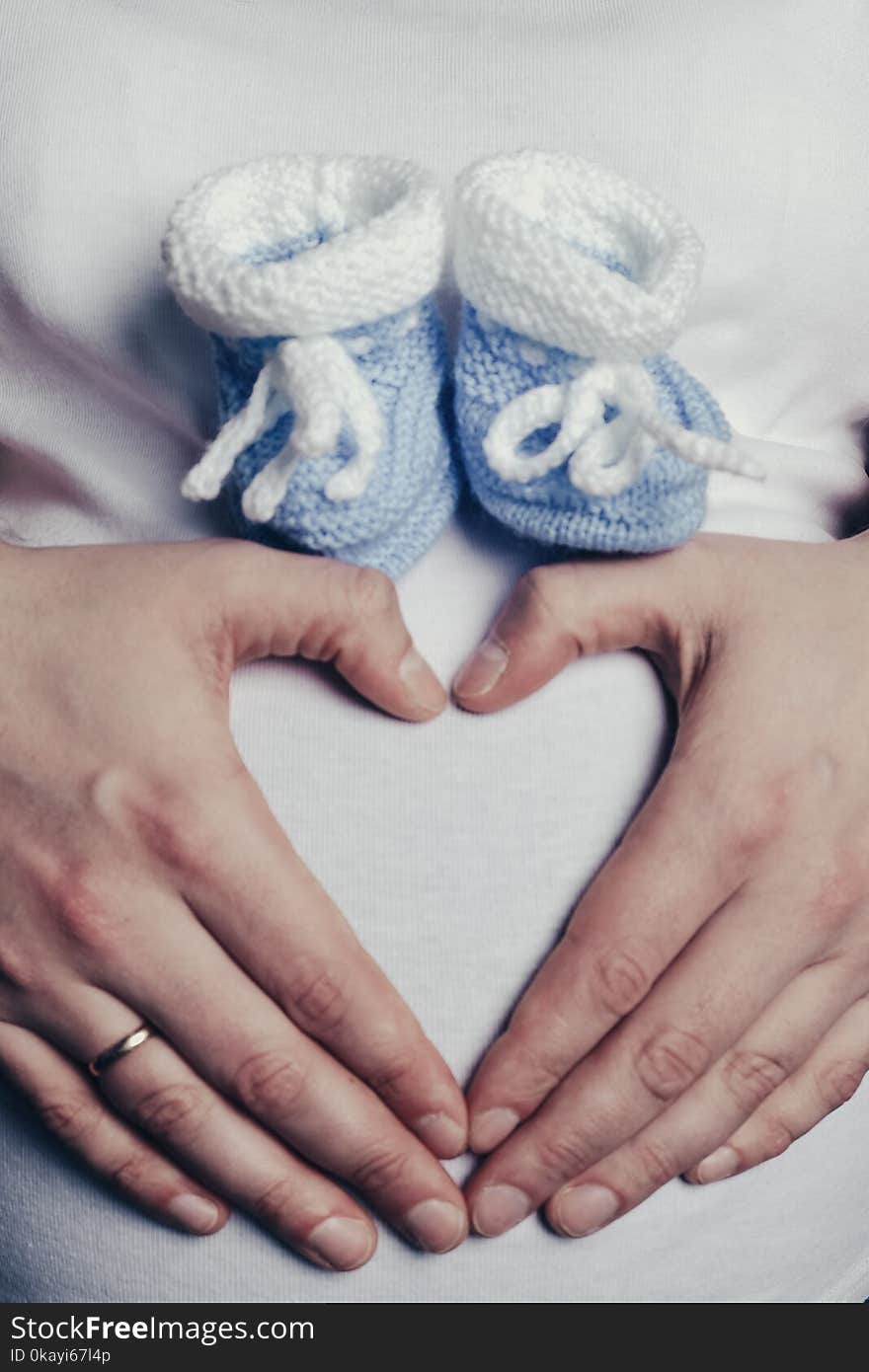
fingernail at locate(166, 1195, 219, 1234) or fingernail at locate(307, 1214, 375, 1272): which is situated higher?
fingernail at locate(166, 1195, 219, 1234)

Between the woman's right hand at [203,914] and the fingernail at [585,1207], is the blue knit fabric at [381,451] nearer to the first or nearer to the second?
the woman's right hand at [203,914]

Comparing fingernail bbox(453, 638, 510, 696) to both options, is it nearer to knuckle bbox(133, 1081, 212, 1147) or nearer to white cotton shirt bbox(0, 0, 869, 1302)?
white cotton shirt bbox(0, 0, 869, 1302)

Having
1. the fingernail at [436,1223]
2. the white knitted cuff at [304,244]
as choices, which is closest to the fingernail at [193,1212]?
the fingernail at [436,1223]

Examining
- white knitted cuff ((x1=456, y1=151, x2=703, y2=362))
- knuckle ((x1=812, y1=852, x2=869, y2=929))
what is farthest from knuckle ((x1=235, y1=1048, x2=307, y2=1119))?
white knitted cuff ((x1=456, y1=151, x2=703, y2=362))

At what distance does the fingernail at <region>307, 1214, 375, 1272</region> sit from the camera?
714 millimetres

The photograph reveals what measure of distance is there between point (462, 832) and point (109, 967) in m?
0.21

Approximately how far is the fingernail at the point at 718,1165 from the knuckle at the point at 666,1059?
2.9 inches

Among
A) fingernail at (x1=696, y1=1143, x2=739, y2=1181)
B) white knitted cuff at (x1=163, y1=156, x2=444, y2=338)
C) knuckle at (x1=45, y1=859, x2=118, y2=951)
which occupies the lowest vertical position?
fingernail at (x1=696, y1=1143, x2=739, y2=1181)

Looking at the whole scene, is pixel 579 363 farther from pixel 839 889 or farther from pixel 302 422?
pixel 839 889

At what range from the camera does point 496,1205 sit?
0.72 metres

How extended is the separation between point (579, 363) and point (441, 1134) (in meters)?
0.43

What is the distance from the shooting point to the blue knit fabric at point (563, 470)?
0.69m

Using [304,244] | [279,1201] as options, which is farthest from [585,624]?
→ [279,1201]

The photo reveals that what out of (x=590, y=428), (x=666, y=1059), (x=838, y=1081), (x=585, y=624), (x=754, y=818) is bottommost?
(x=838, y=1081)
